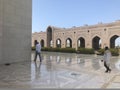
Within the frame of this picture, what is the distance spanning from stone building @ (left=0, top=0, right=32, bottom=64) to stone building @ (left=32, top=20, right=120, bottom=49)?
21065 millimetres

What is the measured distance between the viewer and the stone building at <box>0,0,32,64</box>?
475 inches

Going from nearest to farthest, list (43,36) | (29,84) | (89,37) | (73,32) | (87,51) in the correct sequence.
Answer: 1. (29,84)
2. (87,51)
3. (89,37)
4. (73,32)
5. (43,36)

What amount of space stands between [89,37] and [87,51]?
906cm

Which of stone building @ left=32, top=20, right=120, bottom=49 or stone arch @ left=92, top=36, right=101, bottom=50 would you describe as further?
stone arch @ left=92, top=36, right=101, bottom=50

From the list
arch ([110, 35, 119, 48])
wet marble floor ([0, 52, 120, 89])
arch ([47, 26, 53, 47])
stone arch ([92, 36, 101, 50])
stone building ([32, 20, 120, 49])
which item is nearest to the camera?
wet marble floor ([0, 52, 120, 89])

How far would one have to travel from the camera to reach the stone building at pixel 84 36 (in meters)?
33.0

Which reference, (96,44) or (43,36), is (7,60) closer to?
(96,44)

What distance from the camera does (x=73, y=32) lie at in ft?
129

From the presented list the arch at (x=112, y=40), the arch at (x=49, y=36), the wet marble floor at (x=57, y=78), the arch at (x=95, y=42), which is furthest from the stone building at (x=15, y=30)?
the arch at (x=49, y=36)

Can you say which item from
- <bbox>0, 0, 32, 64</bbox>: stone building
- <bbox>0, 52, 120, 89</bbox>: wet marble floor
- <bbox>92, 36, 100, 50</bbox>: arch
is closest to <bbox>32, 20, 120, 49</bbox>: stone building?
<bbox>92, 36, 100, 50</bbox>: arch

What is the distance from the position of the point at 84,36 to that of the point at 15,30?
25.3 metres

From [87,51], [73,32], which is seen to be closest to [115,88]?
[87,51]

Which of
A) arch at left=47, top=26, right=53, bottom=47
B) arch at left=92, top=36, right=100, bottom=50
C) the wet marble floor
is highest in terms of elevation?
arch at left=47, top=26, right=53, bottom=47

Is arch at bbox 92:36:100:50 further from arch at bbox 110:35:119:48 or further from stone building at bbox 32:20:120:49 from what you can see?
arch at bbox 110:35:119:48
